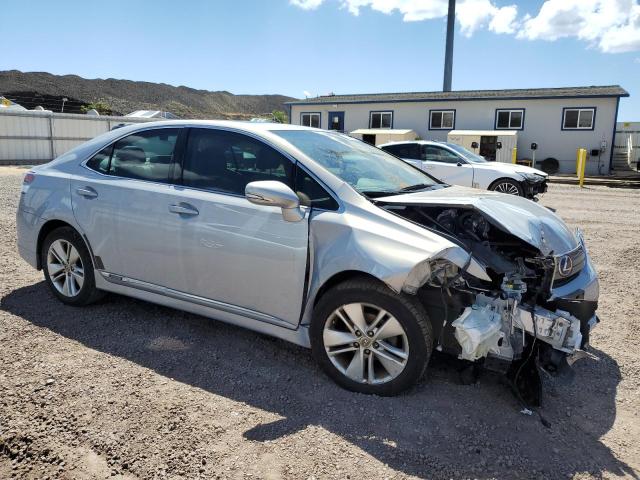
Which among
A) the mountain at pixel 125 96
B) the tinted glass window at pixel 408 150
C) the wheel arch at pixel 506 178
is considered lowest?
the wheel arch at pixel 506 178

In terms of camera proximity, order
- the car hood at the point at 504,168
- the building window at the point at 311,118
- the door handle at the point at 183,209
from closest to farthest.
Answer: the door handle at the point at 183,209
the car hood at the point at 504,168
the building window at the point at 311,118

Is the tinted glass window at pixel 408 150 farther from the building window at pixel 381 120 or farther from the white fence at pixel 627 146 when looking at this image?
the white fence at pixel 627 146

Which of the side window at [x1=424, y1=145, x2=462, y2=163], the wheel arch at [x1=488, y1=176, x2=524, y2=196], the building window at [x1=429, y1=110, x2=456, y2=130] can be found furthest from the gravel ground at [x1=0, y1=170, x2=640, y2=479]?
the building window at [x1=429, y1=110, x2=456, y2=130]

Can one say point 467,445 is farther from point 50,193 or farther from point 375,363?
point 50,193

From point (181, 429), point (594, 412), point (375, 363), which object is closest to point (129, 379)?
point (181, 429)

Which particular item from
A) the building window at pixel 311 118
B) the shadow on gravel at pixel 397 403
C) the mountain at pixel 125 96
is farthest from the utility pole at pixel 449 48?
the shadow on gravel at pixel 397 403

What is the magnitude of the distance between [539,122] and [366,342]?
2412cm

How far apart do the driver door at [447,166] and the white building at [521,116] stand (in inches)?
475

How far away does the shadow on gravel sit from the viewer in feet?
8.68

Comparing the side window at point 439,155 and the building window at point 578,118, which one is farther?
the building window at point 578,118

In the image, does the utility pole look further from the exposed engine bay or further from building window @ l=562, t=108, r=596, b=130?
the exposed engine bay

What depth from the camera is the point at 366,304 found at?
309 centimetres

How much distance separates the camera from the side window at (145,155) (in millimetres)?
3980

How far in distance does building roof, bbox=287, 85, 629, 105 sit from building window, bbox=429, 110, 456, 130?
2.14ft
